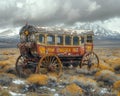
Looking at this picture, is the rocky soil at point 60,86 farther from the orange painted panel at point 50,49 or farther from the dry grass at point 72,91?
the orange painted panel at point 50,49

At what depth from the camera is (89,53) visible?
2845cm

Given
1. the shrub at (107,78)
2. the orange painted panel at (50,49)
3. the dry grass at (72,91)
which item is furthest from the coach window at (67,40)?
the dry grass at (72,91)

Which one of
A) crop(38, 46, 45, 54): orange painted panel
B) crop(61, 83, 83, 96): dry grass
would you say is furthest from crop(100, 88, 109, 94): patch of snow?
crop(38, 46, 45, 54): orange painted panel

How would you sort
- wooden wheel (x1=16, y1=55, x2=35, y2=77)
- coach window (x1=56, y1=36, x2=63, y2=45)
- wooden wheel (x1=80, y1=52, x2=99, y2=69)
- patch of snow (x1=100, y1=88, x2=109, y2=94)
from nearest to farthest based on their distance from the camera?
patch of snow (x1=100, y1=88, x2=109, y2=94)
wooden wheel (x1=16, y1=55, x2=35, y2=77)
coach window (x1=56, y1=36, x2=63, y2=45)
wooden wheel (x1=80, y1=52, x2=99, y2=69)

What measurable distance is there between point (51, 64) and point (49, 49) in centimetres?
122

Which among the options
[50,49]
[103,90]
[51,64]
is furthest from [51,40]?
[103,90]

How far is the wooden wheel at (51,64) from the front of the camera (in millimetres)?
25327

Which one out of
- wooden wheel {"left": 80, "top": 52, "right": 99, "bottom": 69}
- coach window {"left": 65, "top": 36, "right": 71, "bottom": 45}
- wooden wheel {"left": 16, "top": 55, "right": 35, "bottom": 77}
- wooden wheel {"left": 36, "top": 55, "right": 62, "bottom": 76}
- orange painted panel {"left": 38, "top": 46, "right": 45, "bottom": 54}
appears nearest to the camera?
orange painted panel {"left": 38, "top": 46, "right": 45, "bottom": 54}

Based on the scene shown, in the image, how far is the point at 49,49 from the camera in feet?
83.6

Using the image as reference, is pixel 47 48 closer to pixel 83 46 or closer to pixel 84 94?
pixel 83 46

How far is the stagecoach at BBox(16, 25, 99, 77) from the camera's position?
81.8 feet

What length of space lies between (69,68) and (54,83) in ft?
23.7

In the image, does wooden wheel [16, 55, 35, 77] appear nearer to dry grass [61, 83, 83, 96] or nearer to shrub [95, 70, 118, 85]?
shrub [95, 70, 118, 85]

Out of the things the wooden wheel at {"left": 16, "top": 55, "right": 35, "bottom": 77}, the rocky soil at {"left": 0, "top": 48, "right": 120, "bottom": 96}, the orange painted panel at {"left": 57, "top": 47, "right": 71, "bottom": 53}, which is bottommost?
the rocky soil at {"left": 0, "top": 48, "right": 120, "bottom": 96}
